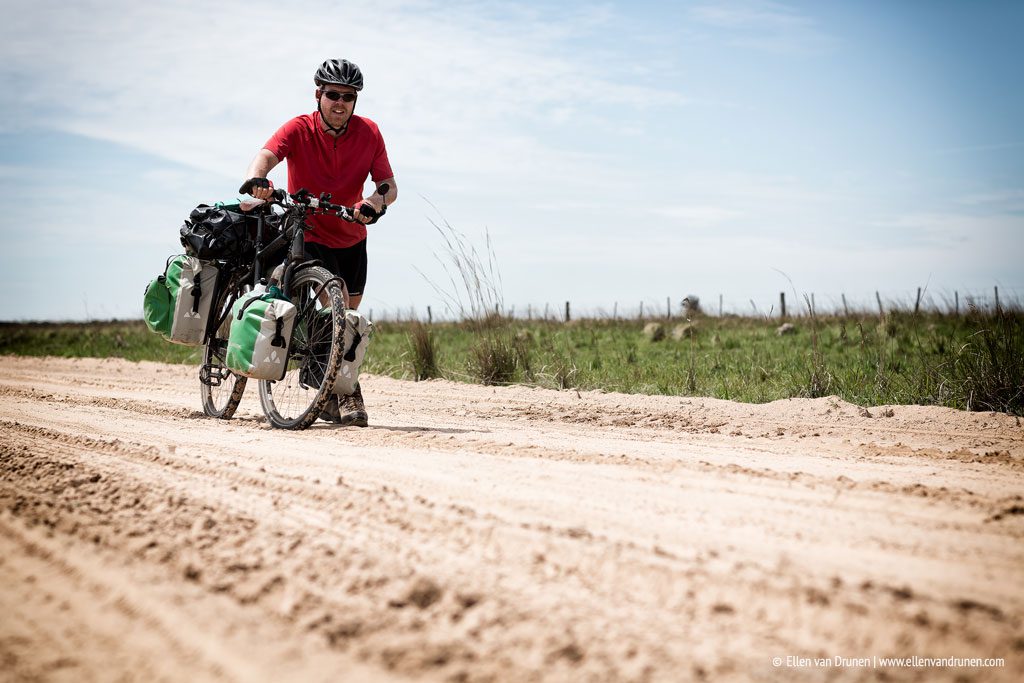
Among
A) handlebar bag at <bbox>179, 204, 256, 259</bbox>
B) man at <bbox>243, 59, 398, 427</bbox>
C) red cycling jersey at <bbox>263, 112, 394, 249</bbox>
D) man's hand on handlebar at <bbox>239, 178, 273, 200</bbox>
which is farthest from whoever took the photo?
handlebar bag at <bbox>179, 204, 256, 259</bbox>

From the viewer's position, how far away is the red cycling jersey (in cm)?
591

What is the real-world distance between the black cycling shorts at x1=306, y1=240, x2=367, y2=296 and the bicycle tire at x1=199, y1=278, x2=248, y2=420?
0.87m

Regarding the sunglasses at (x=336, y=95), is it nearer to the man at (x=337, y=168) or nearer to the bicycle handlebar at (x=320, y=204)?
the man at (x=337, y=168)

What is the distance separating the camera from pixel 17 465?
425cm

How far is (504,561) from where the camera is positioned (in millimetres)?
2580

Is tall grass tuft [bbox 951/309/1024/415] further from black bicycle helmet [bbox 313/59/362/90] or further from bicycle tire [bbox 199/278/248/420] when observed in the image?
bicycle tire [bbox 199/278/248/420]

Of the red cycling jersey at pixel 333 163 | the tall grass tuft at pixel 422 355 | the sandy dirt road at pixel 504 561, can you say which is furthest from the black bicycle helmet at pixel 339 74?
the tall grass tuft at pixel 422 355

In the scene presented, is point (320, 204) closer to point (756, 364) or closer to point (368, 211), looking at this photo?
point (368, 211)

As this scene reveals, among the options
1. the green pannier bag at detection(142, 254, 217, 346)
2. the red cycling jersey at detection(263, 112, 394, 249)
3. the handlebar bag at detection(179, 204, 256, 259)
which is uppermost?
the red cycling jersey at detection(263, 112, 394, 249)

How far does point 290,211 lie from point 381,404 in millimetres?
2457

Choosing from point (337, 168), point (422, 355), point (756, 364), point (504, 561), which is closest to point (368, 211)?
point (337, 168)

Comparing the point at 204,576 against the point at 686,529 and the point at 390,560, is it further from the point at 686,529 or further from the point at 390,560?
the point at 686,529

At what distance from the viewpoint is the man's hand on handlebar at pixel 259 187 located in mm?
5574

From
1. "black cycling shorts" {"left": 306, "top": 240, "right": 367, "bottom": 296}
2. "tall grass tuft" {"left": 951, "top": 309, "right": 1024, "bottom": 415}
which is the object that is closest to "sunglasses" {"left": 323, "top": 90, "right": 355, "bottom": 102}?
"black cycling shorts" {"left": 306, "top": 240, "right": 367, "bottom": 296}
